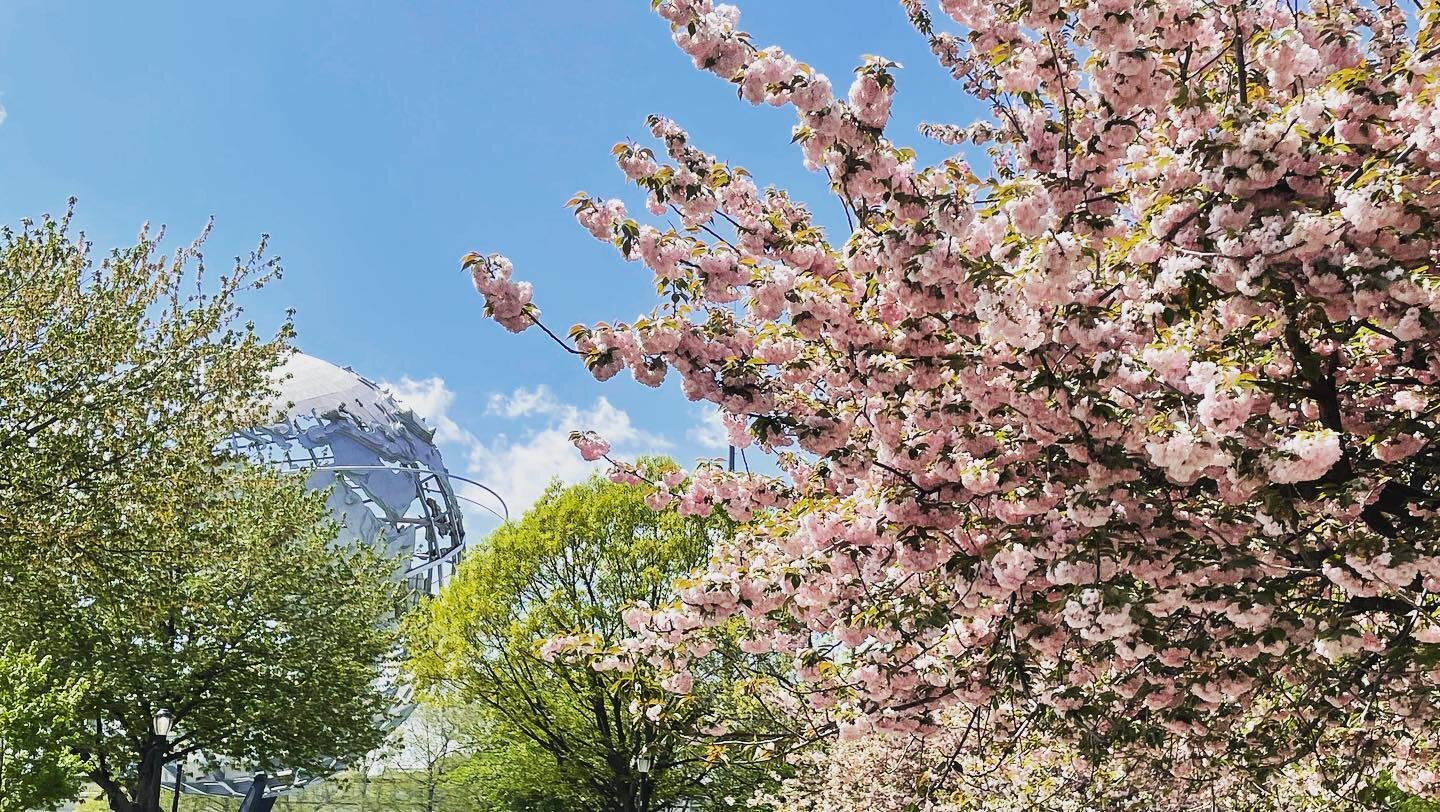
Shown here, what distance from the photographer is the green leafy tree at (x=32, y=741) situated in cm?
1459

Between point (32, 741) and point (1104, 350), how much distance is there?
16.2 metres

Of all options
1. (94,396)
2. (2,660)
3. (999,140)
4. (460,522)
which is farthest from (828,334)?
(460,522)

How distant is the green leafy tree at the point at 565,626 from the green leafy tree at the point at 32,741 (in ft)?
25.1

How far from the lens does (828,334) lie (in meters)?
5.93

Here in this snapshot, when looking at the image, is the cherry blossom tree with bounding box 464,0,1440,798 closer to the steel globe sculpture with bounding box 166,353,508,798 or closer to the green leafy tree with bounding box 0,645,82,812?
the green leafy tree with bounding box 0,645,82,812

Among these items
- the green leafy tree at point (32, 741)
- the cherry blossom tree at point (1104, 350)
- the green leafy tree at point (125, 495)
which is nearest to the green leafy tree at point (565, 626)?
the green leafy tree at point (125, 495)

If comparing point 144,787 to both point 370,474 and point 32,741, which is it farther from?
point 370,474

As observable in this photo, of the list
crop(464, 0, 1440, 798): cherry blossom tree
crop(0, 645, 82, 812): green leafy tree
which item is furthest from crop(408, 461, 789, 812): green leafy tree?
crop(464, 0, 1440, 798): cherry blossom tree

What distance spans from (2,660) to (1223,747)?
1629 cm

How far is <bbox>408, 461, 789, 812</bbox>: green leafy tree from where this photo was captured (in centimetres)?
2231

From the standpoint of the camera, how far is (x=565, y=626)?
22203mm

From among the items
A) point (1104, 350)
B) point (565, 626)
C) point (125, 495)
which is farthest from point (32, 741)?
point (1104, 350)

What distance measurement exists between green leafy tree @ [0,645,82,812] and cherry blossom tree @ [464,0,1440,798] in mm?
12416

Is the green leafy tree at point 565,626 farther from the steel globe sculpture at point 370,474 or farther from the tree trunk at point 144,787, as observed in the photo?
the steel globe sculpture at point 370,474
